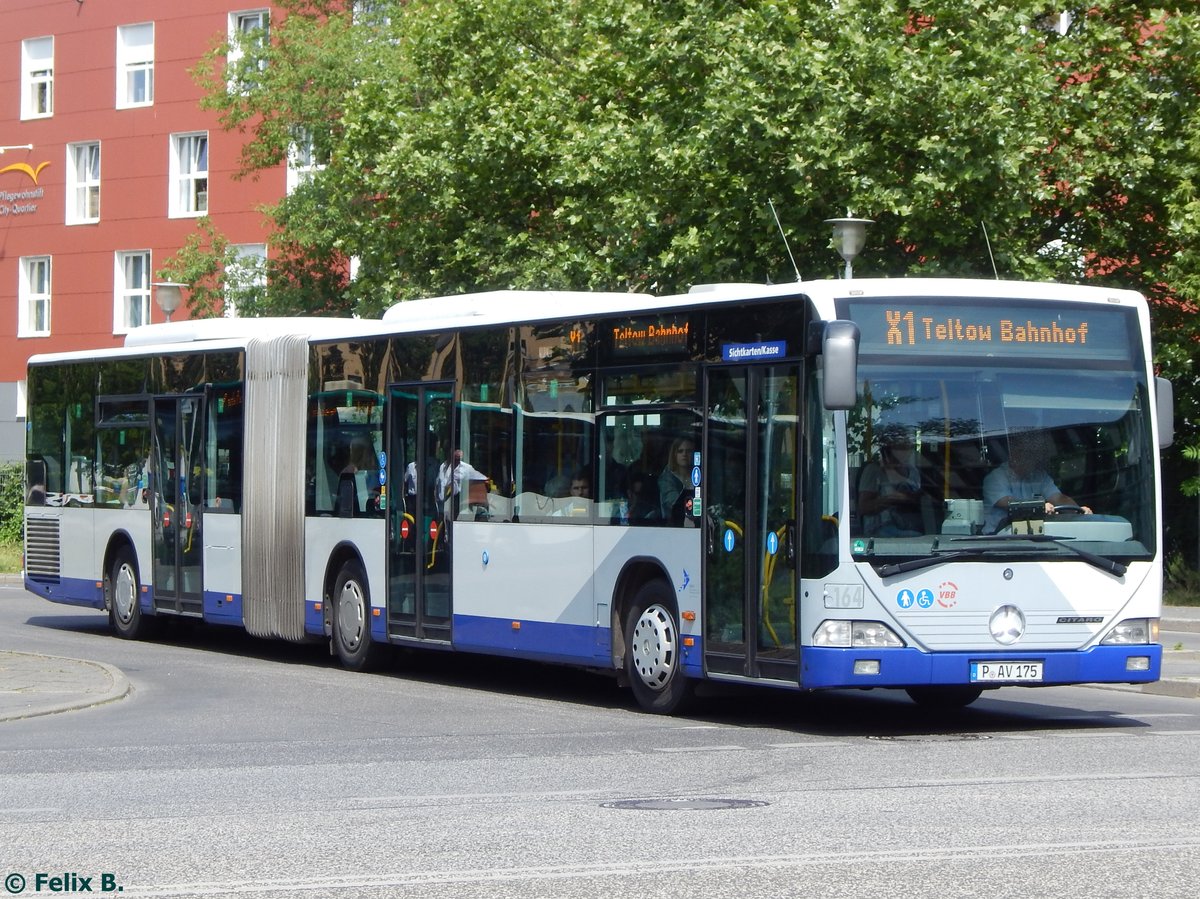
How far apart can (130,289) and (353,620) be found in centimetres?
3727

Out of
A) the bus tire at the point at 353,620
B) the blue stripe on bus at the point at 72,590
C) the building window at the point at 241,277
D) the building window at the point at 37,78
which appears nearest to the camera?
the bus tire at the point at 353,620

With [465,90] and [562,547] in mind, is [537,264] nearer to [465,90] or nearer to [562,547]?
[465,90]

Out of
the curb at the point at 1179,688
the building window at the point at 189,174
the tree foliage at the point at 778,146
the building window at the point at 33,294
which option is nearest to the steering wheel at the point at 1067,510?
the curb at the point at 1179,688

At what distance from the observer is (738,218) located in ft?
91.0

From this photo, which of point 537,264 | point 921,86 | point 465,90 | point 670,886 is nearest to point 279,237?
point 465,90

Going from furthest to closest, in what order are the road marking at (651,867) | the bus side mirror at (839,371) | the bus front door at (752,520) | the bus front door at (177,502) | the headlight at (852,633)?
the bus front door at (177,502)
the bus front door at (752,520)
the headlight at (852,633)
the bus side mirror at (839,371)
the road marking at (651,867)

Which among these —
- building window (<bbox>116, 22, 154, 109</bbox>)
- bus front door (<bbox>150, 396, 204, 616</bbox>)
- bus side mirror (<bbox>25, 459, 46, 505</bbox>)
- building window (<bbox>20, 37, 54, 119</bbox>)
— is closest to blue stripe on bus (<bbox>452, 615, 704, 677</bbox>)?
bus front door (<bbox>150, 396, 204, 616</bbox>)

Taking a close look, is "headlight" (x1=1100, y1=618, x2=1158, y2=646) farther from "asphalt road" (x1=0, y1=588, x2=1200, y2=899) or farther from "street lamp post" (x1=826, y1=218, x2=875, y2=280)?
"street lamp post" (x1=826, y1=218, x2=875, y2=280)

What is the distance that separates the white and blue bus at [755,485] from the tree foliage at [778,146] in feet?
27.3

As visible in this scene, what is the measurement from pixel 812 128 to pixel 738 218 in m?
2.10

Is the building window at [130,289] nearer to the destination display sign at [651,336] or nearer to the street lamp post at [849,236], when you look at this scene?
the street lamp post at [849,236]

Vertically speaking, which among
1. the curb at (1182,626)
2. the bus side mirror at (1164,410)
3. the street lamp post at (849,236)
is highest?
the street lamp post at (849,236)

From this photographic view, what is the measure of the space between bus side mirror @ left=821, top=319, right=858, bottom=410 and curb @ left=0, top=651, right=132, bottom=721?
238 inches

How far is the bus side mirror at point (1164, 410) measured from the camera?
47.1 feet
